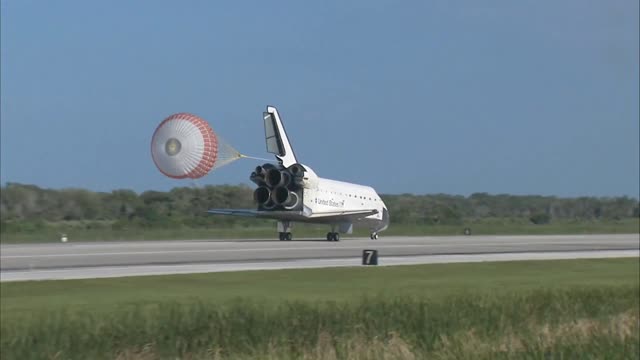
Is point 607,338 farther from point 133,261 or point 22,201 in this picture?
point 22,201

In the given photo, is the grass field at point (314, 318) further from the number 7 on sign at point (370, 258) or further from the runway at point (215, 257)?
the number 7 on sign at point (370, 258)

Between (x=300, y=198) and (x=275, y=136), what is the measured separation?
503cm

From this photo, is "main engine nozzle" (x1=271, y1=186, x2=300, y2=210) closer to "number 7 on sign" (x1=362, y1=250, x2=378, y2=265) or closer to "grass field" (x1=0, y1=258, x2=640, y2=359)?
"number 7 on sign" (x1=362, y1=250, x2=378, y2=265)

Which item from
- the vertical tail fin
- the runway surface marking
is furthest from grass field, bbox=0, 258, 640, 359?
the vertical tail fin

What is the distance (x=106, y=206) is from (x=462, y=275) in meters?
42.9

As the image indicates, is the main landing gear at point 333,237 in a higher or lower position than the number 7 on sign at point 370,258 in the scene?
higher

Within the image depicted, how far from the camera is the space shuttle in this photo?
173 feet

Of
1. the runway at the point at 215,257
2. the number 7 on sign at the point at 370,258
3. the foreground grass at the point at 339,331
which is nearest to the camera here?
the foreground grass at the point at 339,331

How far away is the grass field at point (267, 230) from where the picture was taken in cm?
6194

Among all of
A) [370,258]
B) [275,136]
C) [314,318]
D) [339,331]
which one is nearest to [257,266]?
[370,258]

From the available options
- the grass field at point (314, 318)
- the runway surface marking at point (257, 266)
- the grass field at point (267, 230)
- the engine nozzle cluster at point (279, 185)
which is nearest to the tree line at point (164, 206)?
the grass field at point (267, 230)

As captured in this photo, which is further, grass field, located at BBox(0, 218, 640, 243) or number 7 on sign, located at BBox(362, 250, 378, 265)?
grass field, located at BBox(0, 218, 640, 243)

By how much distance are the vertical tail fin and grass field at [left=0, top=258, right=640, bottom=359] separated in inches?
1053

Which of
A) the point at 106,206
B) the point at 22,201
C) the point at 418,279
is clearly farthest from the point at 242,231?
the point at 418,279
